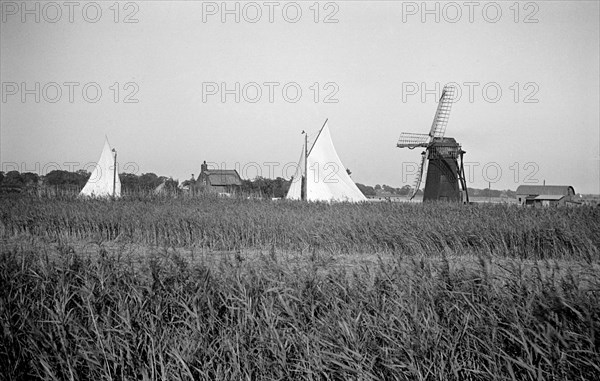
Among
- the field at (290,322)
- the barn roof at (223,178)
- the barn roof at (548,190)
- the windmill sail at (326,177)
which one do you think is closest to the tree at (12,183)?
the windmill sail at (326,177)

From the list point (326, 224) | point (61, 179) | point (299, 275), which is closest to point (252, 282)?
point (299, 275)

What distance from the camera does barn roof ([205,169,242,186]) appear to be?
Answer: 54344mm

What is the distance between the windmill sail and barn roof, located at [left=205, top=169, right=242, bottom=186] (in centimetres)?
2127

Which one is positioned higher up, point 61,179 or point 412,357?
→ point 61,179

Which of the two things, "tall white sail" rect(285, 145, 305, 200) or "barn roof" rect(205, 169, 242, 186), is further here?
"barn roof" rect(205, 169, 242, 186)

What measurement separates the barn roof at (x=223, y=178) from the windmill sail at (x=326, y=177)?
2127 centimetres

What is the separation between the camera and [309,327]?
477cm

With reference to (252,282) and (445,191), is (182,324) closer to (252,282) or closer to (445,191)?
(252,282)

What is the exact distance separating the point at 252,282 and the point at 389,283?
1.24 m

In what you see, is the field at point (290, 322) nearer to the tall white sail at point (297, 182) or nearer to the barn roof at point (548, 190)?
the tall white sail at point (297, 182)

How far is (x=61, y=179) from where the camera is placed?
46188 millimetres

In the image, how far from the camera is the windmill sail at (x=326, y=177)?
110 feet

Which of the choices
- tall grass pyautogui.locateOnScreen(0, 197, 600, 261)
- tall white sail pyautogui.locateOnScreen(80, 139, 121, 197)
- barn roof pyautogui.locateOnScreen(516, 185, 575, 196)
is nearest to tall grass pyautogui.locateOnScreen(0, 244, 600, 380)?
tall grass pyautogui.locateOnScreen(0, 197, 600, 261)

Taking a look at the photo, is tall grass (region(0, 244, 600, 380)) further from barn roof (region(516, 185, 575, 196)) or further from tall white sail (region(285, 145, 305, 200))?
barn roof (region(516, 185, 575, 196))
